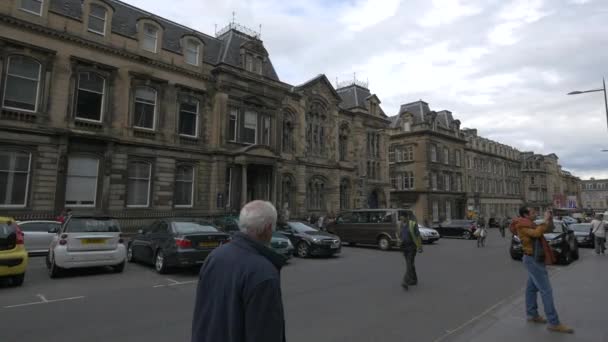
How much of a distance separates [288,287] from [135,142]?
15.2 metres

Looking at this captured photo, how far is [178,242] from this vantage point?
34.1 ft

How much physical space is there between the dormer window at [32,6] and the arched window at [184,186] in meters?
10.5

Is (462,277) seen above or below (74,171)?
below

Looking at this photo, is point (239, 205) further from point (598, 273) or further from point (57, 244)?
point (598, 273)

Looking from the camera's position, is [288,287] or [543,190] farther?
[543,190]

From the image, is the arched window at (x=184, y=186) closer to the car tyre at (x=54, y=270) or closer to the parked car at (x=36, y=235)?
the parked car at (x=36, y=235)

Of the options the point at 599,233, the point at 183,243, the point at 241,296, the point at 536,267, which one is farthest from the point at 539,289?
the point at 599,233

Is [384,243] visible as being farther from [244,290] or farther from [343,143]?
[343,143]

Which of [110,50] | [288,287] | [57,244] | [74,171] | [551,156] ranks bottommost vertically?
[288,287]

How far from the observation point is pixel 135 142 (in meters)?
20.4

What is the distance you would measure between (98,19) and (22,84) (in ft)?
17.7

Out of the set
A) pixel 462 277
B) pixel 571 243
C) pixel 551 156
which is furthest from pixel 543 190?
pixel 462 277

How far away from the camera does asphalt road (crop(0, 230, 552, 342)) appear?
5734mm

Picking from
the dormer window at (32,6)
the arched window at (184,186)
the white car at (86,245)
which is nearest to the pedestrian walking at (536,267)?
the white car at (86,245)
